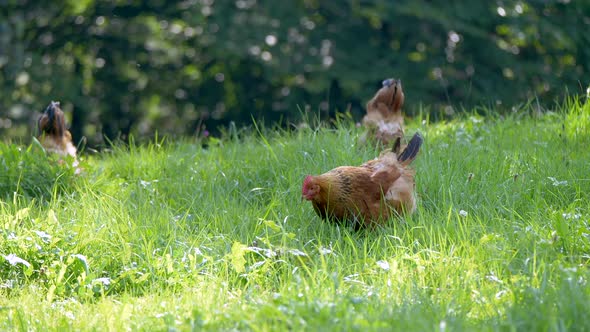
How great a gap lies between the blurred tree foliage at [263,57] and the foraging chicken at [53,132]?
394cm

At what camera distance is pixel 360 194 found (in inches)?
198

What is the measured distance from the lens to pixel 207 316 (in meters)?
3.60

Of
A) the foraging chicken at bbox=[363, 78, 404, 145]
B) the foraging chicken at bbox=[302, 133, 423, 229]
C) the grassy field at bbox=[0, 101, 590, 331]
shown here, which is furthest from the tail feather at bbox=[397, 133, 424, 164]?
the foraging chicken at bbox=[363, 78, 404, 145]

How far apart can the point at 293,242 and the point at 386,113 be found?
2.11 meters

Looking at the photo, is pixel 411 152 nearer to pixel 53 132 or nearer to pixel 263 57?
pixel 53 132

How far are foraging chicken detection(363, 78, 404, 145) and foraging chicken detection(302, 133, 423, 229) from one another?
1403mm

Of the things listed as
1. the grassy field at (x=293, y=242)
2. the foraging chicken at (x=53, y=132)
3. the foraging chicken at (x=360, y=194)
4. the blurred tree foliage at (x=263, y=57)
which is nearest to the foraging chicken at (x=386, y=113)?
the grassy field at (x=293, y=242)

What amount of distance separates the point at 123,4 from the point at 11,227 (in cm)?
784

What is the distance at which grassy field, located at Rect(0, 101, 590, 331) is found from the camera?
361 centimetres

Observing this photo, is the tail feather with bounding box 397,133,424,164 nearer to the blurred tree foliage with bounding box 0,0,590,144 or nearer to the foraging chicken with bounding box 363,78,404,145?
the foraging chicken with bounding box 363,78,404,145

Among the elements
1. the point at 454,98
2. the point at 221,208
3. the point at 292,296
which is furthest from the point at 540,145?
the point at 454,98

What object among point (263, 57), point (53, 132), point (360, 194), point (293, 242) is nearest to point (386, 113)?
point (360, 194)

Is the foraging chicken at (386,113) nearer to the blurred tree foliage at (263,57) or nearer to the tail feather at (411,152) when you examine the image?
the tail feather at (411,152)

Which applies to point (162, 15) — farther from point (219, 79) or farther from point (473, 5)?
point (473, 5)
